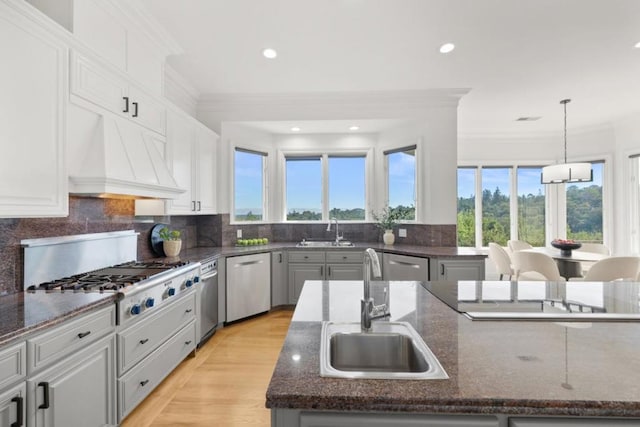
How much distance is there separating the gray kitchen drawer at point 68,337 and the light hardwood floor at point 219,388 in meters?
A: 0.77

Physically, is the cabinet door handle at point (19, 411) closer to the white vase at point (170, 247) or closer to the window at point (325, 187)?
the white vase at point (170, 247)

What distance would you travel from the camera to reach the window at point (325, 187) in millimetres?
4781

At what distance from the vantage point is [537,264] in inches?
151

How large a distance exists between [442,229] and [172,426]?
3.39m

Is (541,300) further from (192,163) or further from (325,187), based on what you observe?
(325,187)

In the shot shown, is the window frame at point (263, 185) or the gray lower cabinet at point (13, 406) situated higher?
the window frame at point (263, 185)

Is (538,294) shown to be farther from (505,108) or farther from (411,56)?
(505,108)

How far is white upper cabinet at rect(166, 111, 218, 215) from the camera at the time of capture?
118 inches

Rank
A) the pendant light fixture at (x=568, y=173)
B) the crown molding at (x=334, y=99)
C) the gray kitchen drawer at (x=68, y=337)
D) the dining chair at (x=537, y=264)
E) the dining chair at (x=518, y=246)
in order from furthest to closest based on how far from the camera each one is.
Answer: the dining chair at (x=518, y=246)
the pendant light fixture at (x=568, y=173)
the crown molding at (x=334, y=99)
the dining chair at (x=537, y=264)
the gray kitchen drawer at (x=68, y=337)

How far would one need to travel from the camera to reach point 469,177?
5.89m

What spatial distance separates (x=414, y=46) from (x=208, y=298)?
3155mm

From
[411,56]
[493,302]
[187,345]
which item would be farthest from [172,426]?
[411,56]

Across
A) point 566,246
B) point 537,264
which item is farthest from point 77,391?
point 566,246

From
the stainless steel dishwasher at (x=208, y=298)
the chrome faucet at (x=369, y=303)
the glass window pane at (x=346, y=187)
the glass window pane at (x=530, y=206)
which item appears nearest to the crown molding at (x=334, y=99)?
the glass window pane at (x=346, y=187)
